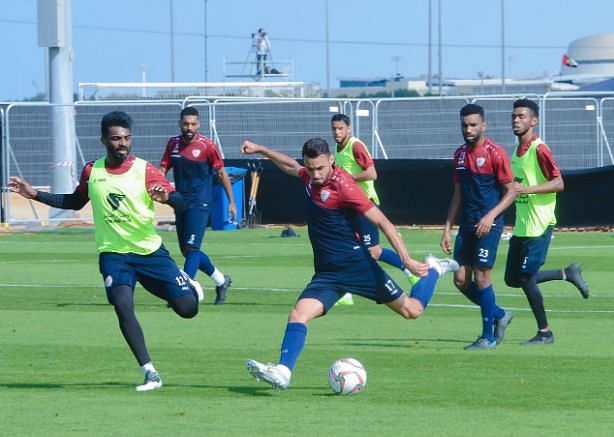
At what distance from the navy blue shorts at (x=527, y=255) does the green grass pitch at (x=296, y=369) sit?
690mm

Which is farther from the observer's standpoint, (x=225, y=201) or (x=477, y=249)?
(x=225, y=201)

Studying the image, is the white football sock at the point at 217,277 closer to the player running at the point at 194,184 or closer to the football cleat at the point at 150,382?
the player running at the point at 194,184

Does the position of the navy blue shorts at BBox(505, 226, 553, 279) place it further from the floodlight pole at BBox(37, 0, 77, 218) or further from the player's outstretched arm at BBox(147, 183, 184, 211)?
the floodlight pole at BBox(37, 0, 77, 218)

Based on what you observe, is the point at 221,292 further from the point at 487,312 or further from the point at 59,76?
the point at 59,76

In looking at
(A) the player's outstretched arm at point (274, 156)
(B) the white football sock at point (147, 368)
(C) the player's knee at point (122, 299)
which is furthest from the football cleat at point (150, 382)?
(A) the player's outstretched arm at point (274, 156)

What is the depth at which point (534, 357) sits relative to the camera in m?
12.0

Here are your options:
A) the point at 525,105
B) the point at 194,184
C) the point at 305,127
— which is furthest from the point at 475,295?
the point at 305,127

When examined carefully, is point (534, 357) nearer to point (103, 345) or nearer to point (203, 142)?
point (103, 345)

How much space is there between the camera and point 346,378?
9953 mm

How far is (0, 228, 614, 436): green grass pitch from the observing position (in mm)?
9000

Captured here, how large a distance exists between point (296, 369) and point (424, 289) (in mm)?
1185

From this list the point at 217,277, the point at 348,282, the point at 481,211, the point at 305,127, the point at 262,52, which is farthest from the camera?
the point at 262,52

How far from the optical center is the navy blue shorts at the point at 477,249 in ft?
41.9

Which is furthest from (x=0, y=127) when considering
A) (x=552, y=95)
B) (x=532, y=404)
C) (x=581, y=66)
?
(x=581, y=66)
